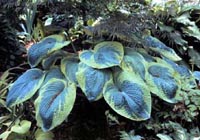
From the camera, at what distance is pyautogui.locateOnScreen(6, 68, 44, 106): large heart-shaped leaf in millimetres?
1847

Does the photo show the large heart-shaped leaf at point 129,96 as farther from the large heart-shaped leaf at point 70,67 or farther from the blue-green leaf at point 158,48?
the blue-green leaf at point 158,48

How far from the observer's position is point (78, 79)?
1.81 meters

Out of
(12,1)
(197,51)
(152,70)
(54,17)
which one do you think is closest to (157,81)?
(152,70)

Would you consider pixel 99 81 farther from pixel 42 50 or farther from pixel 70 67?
pixel 42 50

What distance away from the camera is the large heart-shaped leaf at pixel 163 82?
186 centimetres

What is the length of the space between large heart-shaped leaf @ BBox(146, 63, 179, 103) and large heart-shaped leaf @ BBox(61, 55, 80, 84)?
0.43 metres

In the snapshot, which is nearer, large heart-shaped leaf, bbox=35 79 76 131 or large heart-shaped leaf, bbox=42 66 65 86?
large heart-shaped leaf, bbox=35 79 76 131

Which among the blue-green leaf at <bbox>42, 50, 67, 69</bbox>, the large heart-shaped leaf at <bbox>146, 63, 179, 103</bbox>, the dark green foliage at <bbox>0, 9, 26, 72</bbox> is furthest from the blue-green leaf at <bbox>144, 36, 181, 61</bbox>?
the dark green foliage at <bbox>0, 9, 26, 72</bbox>

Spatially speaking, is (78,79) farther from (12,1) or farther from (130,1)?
(12,1)

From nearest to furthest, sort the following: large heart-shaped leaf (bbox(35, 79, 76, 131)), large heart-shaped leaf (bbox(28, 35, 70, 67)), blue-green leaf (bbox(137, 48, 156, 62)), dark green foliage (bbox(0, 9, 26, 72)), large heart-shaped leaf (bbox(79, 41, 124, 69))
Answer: large heart-shaped leaf (bbox(35, 79, 76, 131))
large heart-shaped leaf (bbox(79, 41, 124, 69))
large heart-shaped leaf (bbox(28, 35, 70, 67))
blue-green leaf (bbox(137, 48, 156, 62))
dark green foliage (bbox(0, 9, 26, 72))

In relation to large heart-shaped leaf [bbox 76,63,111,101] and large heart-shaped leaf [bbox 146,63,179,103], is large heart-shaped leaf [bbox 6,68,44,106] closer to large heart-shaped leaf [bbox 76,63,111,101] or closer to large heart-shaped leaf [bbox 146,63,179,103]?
large heart-shaped leaf [bbox 76,63,111,101]

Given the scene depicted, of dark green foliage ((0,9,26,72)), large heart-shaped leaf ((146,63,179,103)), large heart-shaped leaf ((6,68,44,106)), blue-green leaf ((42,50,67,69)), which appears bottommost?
dark green foliage ((0,9,26,72))

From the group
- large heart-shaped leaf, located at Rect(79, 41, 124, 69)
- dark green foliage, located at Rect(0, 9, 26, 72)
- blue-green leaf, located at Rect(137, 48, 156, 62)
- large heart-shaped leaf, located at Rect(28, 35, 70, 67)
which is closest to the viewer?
large heart-shaped leaf, located at Rect(79, 41, 124, 69)

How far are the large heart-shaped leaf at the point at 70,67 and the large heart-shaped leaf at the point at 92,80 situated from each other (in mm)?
53
